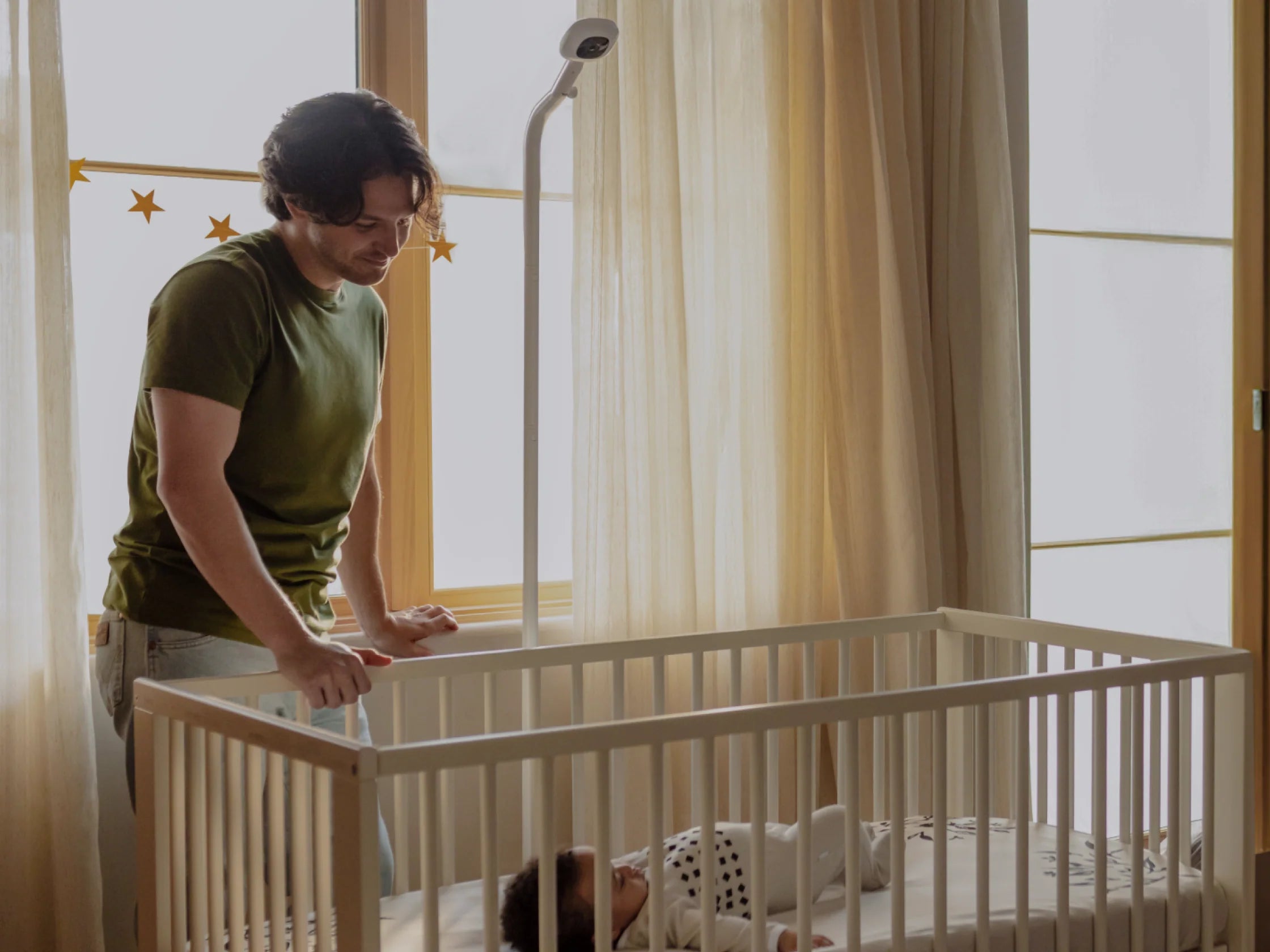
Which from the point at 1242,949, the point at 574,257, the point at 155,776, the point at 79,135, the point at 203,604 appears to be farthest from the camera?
the point at 574,257

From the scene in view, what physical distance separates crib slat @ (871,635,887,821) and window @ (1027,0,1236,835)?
2.53 ft

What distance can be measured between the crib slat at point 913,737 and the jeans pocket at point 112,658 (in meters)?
1.16

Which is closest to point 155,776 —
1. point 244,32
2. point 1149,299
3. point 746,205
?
point 244,32

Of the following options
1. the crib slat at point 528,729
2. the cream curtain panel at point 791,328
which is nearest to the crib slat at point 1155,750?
the cream curtain panel at point 791,328

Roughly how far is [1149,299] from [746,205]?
1.19 m

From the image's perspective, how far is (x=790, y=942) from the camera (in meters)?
1.68

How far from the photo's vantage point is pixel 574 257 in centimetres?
227

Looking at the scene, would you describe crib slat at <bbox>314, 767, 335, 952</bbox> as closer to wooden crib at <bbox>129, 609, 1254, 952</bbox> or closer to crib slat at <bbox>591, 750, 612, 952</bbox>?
wooden crib at <bbox>129, 609, 1254, 952</bbox>

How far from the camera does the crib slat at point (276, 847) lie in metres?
1.37

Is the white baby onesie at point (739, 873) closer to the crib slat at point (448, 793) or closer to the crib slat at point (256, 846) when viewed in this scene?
the crib slat at point (448, 793)

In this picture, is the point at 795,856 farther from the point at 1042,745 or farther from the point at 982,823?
the point at 1042,745

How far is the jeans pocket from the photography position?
5.42 feet

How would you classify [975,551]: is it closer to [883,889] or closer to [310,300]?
[883,889]

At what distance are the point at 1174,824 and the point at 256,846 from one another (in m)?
1.13
